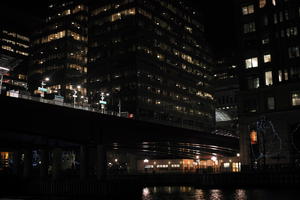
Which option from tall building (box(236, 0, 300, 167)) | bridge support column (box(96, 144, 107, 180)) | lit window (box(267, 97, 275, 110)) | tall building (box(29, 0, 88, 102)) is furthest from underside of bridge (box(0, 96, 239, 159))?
tall building (box(29, 0, 88, 102))

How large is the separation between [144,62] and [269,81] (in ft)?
262

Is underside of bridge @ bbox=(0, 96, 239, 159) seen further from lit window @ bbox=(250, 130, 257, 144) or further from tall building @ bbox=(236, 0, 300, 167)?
tall building @ bbox=(236, 0, 300, 167)

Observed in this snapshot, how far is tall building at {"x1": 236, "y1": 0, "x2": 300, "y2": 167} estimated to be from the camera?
76875mm

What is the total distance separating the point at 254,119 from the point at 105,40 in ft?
340

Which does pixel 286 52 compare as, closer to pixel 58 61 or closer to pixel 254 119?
pixel 254 119

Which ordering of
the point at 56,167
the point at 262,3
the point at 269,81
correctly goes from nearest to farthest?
the point at 56,167 < the point at 269,81 < the point at 262,3

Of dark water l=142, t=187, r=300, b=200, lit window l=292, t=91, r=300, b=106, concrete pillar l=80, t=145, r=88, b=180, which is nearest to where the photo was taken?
dark water l=142, t=187, r=300, b=200

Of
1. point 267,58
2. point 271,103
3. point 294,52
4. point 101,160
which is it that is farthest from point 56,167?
point 294,52

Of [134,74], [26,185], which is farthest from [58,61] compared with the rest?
[26,185]

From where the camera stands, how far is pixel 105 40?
169250mm

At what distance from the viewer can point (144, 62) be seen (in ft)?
515

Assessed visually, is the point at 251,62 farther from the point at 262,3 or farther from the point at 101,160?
the point at 101,160

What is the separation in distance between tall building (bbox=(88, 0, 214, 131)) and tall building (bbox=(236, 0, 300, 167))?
216ft

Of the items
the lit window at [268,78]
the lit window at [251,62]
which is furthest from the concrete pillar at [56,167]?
the lit window at [268,78]
